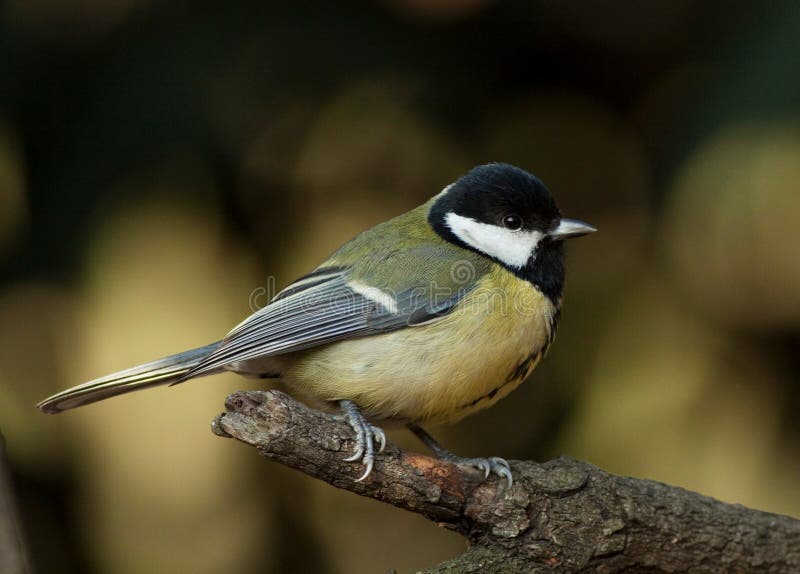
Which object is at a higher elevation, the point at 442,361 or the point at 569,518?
the point at 442,361

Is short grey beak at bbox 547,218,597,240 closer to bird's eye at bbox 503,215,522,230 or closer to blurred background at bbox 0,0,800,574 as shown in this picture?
bird's eye at bbox 503,215,522,230

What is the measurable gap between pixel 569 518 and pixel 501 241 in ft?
2.40

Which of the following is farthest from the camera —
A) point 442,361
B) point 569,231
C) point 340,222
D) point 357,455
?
point 340,222

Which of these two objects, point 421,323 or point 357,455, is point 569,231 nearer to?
point 421,323

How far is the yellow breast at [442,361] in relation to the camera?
184 centimetres

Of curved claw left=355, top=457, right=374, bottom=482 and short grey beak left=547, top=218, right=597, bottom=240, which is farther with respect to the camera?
short grey beak left=547, top=218, right=597, bottom=240

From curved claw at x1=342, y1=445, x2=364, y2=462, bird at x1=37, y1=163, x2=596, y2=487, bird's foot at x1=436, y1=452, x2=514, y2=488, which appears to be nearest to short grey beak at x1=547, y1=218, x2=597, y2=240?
bird at x1=37, y1=163, x2=596, y2=487

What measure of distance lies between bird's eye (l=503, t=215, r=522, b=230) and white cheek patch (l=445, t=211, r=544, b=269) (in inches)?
0.4

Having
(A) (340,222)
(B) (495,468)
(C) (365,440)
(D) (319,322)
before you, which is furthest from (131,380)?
(A) (340,222)

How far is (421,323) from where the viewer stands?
6.20ft

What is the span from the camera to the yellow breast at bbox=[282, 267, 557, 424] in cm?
184

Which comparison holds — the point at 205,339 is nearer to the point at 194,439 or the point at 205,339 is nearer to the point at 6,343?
the point at 194,439

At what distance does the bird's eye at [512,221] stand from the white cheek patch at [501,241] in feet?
0.04

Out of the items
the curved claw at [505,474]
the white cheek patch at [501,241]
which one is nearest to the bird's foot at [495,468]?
the curved claw at [505,474]
